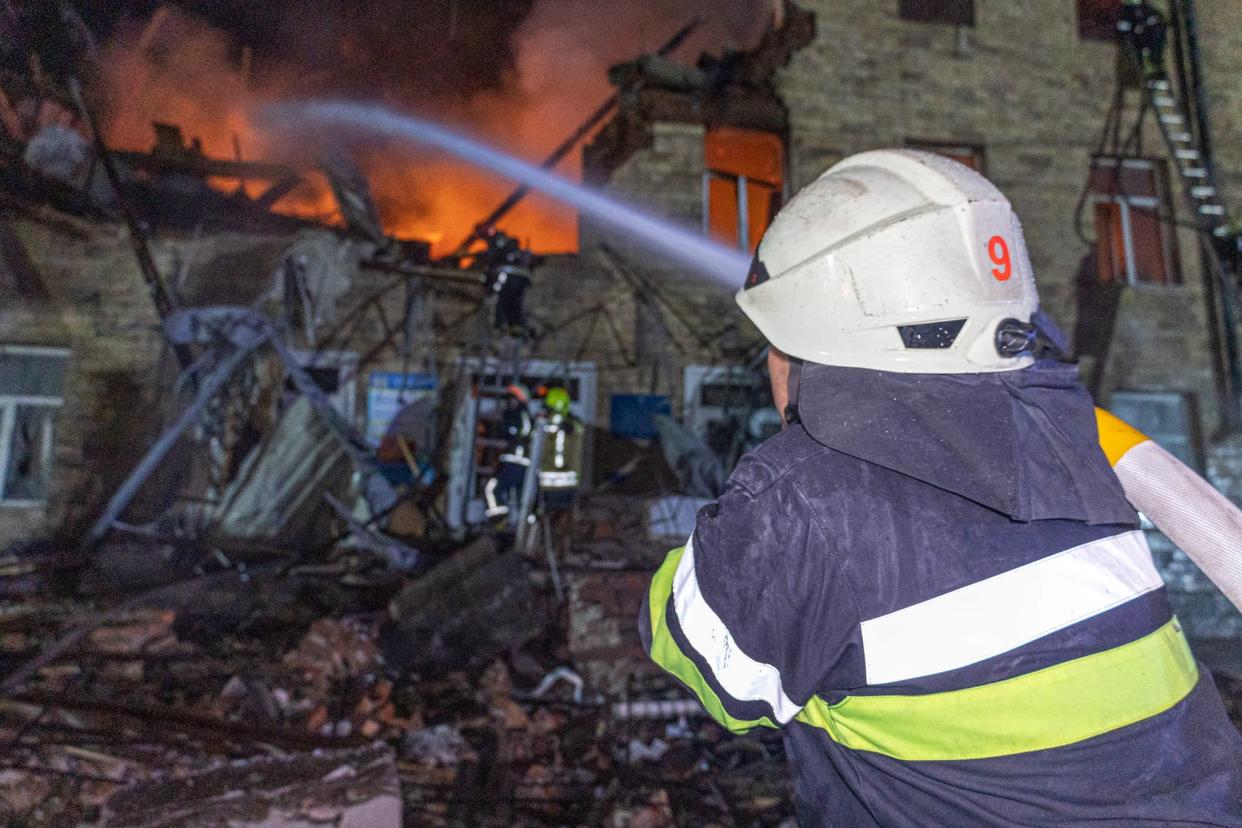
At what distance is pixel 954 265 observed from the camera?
119cm

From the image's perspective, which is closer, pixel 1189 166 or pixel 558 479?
pixel 558 479

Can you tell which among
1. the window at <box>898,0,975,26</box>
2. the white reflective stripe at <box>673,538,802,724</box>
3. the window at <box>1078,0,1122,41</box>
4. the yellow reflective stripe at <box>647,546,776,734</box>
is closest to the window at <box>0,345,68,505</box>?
the yellow reflective stripe at <box>647,546,776,734</box>

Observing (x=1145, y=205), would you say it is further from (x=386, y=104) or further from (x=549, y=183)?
(x=386, y=104)

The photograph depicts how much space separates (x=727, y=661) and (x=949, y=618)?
0.34m

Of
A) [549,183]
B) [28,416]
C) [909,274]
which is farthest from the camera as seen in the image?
[549,183]

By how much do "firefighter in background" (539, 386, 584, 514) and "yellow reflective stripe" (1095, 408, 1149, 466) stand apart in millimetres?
5558

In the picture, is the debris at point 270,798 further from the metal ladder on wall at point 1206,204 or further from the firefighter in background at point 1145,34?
the firefighter in background at point 1145,34

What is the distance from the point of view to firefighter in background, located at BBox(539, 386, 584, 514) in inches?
269

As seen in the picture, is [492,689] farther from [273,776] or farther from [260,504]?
[260,504]

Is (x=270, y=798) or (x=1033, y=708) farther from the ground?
(x=1033, y=708)

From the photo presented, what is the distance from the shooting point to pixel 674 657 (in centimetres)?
109

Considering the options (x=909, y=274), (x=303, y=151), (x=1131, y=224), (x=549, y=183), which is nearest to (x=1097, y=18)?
(x=1131, y=224)

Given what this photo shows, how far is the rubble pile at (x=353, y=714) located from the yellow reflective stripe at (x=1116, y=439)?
239cm

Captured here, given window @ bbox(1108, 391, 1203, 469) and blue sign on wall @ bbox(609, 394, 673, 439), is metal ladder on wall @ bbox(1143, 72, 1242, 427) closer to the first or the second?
window @ bbox(1108, 391, 1203, 469)
